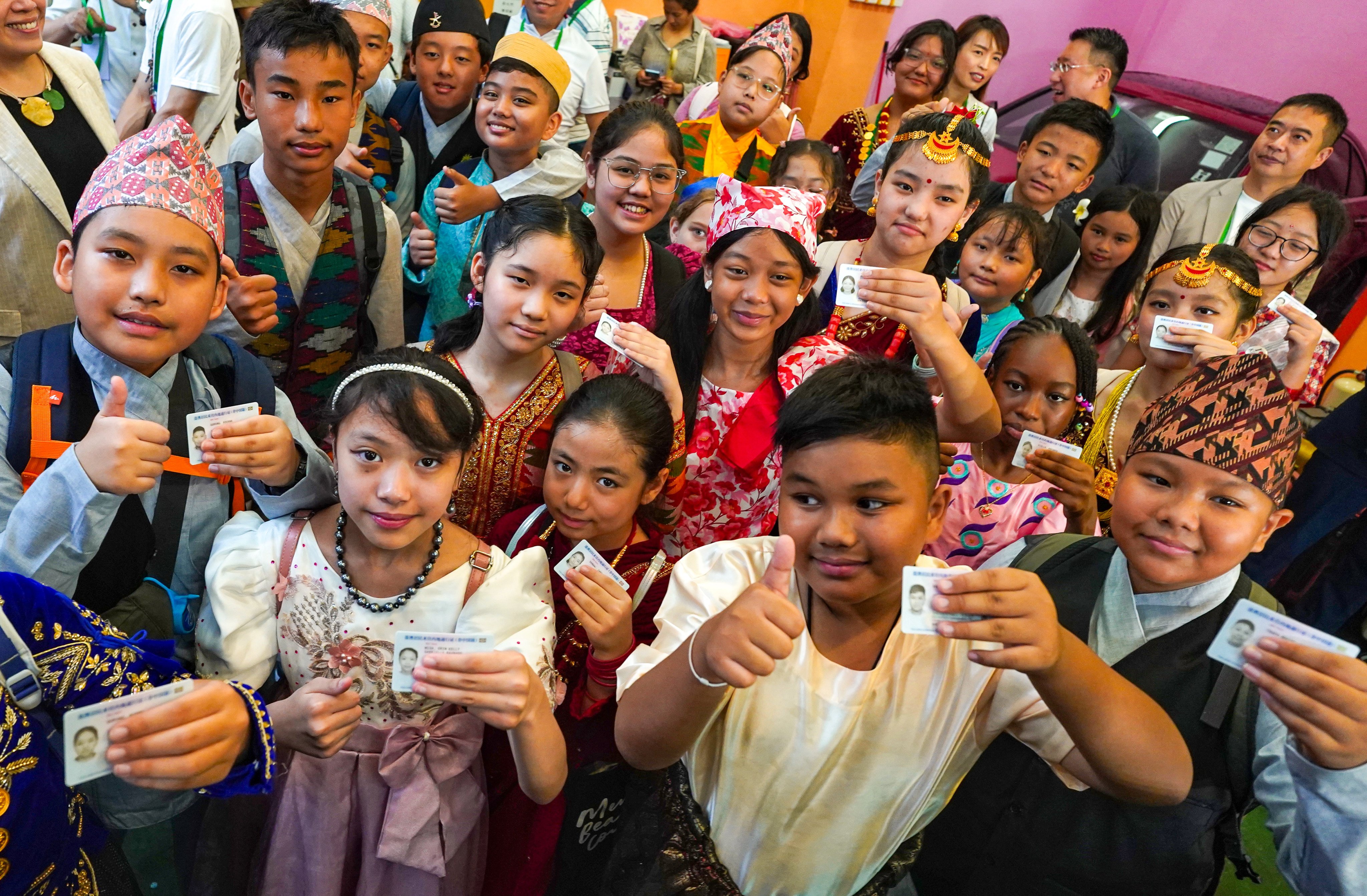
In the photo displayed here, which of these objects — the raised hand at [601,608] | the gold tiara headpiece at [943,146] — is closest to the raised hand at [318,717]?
the raised hand at [601,608]

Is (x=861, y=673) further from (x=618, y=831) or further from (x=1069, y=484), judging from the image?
(x=1069, y=484)

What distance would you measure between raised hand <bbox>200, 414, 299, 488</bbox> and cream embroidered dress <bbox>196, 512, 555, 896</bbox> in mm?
140

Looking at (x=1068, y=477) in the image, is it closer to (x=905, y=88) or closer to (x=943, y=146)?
(x=943, y=146)

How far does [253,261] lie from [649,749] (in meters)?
1.74

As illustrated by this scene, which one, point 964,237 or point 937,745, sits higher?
point 964,237

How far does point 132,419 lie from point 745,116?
3.26 metres

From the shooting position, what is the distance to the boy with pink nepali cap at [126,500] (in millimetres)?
1161

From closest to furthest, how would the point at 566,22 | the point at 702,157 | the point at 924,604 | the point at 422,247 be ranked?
the point at 924,604 < the point at 422,247 < the point at 702,157 < the point at 566,22

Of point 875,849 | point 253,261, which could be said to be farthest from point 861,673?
point 253,261

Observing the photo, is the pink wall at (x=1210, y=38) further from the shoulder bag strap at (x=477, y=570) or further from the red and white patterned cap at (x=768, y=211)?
the shoulder bag strap at (x=477, y=570)

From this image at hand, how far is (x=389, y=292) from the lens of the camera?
2.54 metres

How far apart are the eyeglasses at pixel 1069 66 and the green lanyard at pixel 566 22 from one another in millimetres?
2797

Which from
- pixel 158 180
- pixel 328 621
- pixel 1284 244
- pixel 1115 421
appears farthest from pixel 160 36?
pixel 1284 244

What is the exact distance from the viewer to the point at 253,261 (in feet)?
7.48
